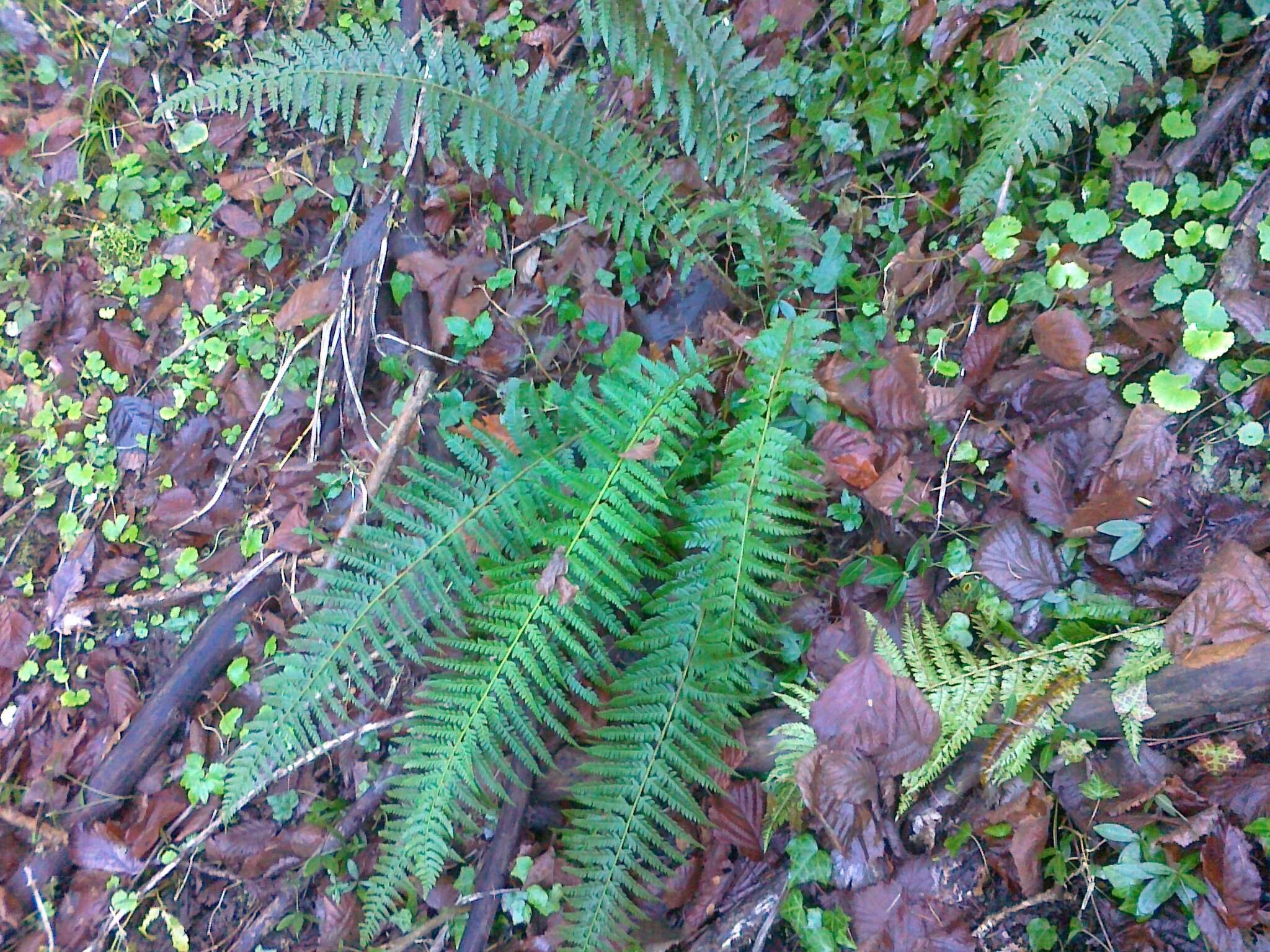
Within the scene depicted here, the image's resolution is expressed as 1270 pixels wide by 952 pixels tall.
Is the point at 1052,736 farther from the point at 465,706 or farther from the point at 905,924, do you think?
the point at 465,706

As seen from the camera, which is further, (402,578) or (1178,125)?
(402,578)

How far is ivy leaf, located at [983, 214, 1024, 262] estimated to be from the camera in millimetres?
2420

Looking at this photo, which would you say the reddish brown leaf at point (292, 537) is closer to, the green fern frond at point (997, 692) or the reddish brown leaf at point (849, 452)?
the reddish brown leaf at point (849, 452)

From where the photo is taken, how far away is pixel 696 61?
241cm

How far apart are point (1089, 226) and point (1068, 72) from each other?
0.43 meters

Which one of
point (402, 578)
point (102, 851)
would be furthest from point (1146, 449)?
point (102, 851)

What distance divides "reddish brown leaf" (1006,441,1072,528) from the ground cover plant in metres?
0.01

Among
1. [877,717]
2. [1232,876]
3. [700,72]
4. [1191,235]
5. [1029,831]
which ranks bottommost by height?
[1232,876]

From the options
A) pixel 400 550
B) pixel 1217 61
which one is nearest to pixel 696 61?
pixel 1217 61

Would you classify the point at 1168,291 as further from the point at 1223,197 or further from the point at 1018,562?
the point at 1018,562

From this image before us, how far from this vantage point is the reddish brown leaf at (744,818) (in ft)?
7.48

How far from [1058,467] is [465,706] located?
5.90 feet

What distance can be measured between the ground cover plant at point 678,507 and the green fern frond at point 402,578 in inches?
0.8

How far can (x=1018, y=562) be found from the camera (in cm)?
218
